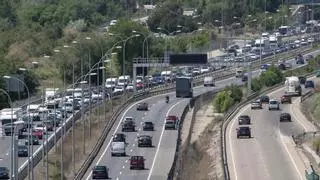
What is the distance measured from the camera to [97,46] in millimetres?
147625

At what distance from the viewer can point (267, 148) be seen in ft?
293

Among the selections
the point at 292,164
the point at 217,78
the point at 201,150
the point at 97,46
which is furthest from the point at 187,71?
the point at 292,164

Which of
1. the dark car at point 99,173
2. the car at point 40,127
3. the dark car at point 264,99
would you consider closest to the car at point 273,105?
the dark car at point 264,99

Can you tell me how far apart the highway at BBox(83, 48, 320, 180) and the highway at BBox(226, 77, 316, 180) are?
12.7ft

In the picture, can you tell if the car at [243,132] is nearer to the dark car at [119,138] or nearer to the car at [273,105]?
the dark car at [119,138]

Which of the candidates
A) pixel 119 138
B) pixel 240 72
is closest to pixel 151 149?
pixel 119 138

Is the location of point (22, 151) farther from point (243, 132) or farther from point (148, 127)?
point (148, 127)

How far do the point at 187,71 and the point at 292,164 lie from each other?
8380 cm

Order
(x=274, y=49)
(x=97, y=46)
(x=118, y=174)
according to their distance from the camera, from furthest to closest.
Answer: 1. (x=274, y=49)
2. (x=97, y=46)
3. (x=118, y=174)

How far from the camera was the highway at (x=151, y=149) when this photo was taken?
74.9 meters

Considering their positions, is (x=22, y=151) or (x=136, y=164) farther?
(x=22, y=151)

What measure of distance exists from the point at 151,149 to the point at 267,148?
7.53 m

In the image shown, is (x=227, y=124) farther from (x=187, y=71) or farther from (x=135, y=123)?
(x=187, y=71)

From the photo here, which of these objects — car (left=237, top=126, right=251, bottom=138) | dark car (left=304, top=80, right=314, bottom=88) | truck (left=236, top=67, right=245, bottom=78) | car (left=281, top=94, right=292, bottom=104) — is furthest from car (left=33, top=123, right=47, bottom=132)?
truck (left=236, top=67, right=245, bottom=78)
